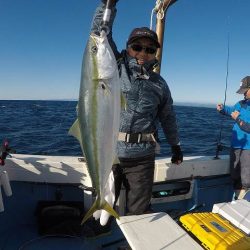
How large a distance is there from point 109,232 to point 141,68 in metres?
2.53

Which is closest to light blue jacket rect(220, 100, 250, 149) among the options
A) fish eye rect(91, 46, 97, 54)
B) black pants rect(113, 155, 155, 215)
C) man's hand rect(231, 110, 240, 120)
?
man's hand rect(231, 110, 240, 120)

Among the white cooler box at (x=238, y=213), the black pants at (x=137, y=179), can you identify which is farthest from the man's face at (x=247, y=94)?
the black pants at (x=137, y=179)

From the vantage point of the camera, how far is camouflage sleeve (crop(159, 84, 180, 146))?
3830 mm

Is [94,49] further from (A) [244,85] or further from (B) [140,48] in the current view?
(A) [244,85]

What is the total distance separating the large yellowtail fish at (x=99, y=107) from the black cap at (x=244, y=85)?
378cm

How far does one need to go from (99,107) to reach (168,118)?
1.74 m

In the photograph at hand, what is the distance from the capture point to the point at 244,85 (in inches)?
219

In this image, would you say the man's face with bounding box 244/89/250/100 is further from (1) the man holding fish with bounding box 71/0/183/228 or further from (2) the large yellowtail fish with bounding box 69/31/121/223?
(2) the large yellowtail fish with bounding box 69/31/121/223

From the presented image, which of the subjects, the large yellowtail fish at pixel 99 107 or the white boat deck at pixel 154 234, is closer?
the large yellowtail fish at pixel 99 107

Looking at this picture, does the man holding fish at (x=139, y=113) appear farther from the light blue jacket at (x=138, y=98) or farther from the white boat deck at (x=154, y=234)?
the white boat deck at (x=154, y=234)

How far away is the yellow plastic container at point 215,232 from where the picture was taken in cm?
289

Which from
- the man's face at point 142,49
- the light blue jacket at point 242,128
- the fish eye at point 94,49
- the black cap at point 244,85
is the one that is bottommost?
the light blue jacket at point 242,128

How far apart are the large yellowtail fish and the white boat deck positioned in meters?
0.66

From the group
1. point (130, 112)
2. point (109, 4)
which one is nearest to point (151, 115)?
point (130, 112)
